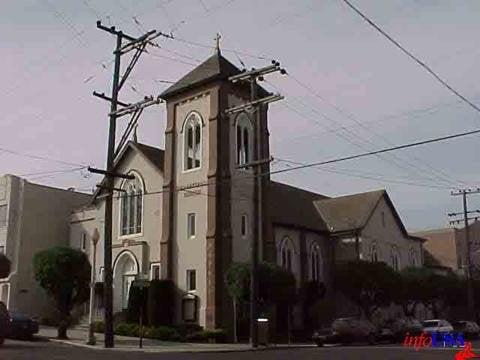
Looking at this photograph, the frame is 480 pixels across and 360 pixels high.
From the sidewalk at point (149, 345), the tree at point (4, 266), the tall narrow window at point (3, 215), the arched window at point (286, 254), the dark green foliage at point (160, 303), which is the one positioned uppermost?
the tall narrow window at point (3, 215)

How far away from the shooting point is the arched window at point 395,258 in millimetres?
54684

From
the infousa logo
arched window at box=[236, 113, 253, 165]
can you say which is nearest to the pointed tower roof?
arched window at box=[236, 113, 253, 165]

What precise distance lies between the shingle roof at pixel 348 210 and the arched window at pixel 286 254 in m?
5.71

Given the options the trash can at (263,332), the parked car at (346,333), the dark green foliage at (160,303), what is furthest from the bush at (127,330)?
the parked car at (346,333)

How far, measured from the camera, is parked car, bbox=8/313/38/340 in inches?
1238

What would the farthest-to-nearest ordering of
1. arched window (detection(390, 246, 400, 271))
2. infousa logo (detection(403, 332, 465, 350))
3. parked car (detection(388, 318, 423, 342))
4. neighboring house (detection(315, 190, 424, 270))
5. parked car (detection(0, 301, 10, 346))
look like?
arched window (detection(390, 246, 400, 271)) → neighboring house (detection(315, 190, 424, 270)) → parked car (detection(388, 318, 423, 342)) → infousa logo (detection(403, 332, 465, 350)) → parked car (detection(0, 301, 10, 346))

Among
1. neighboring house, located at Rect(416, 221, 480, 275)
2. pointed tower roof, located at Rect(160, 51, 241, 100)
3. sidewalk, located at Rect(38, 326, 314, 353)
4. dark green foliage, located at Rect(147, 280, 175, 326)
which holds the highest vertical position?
pointed tower roof, located at Rect(160, 51, 241, 100)

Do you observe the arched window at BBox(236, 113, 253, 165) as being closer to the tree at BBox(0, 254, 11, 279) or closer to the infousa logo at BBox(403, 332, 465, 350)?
the infousa logo at BBox(403, 332, 465, 350)

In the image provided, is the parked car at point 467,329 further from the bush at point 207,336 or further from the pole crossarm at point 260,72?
the pole crossarm at point 260,72

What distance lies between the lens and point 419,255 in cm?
5981

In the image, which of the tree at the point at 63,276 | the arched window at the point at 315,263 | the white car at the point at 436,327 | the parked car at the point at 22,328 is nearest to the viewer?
the parked car at the point at 22,328

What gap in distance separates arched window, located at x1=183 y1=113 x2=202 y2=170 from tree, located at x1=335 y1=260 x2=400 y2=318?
12.1 metres

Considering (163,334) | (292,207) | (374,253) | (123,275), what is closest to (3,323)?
(163,334)

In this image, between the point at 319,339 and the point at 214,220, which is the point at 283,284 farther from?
the point at 214,220
